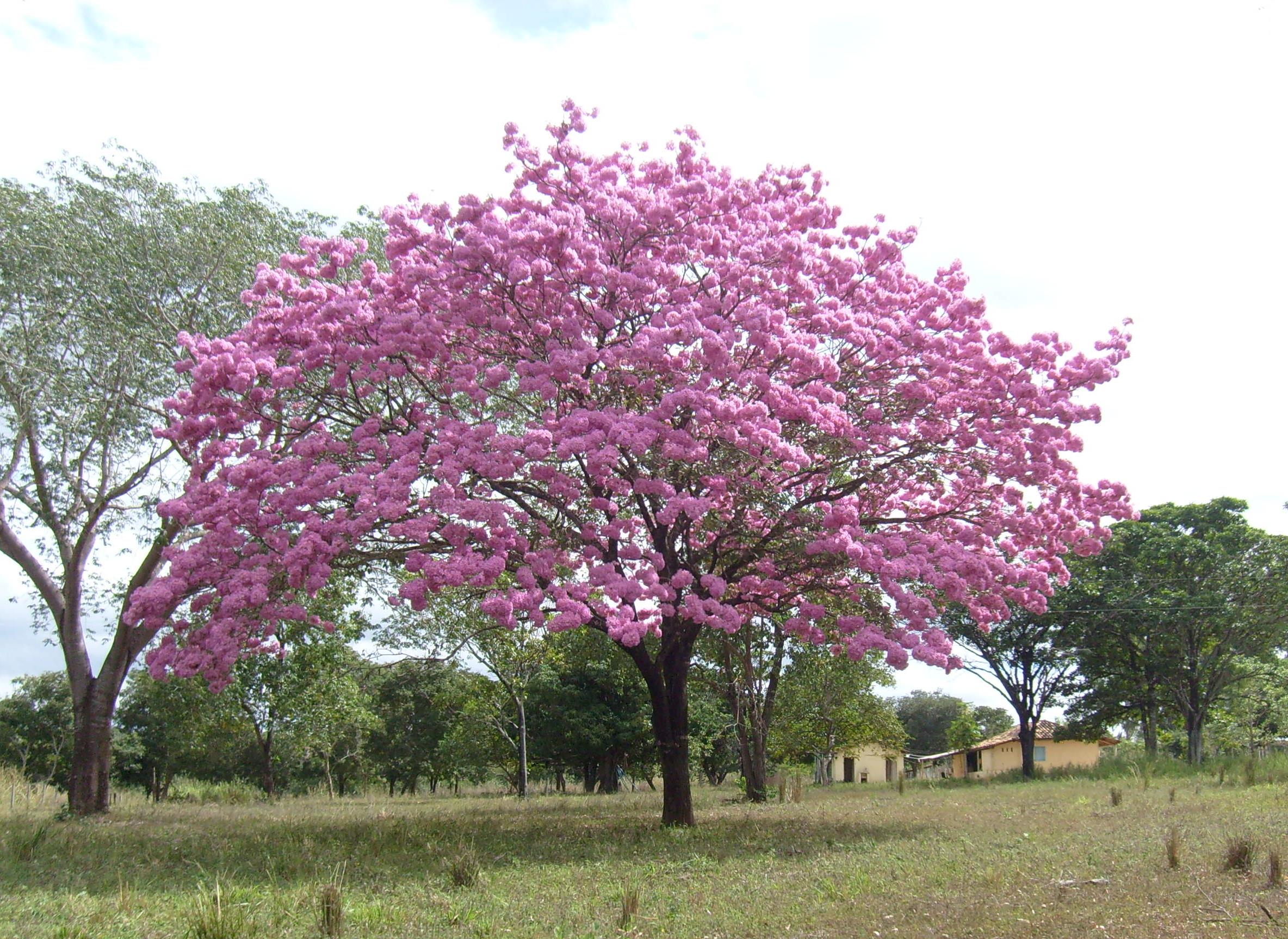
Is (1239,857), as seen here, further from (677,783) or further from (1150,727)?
(1150,727)

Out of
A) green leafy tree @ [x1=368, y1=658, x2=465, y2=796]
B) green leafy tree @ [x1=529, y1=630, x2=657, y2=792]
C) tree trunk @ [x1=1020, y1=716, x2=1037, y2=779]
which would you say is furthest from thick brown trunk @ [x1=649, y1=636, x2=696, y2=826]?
green leafy tree @ [x1=368, y1=658, x2=465, y2=796]

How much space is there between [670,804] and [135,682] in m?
34.6

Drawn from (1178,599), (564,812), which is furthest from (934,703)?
(564,812)

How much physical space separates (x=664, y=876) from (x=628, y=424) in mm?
5199

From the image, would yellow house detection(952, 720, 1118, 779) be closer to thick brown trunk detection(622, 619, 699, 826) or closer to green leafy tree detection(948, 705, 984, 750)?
green leafy tree detection(948, 705, 984, 750)

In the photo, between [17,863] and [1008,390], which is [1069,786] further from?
[17,863]

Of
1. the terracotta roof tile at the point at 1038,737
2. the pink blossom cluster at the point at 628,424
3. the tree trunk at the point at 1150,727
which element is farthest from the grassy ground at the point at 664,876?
the terracotta roof tile at the point at 1038,737

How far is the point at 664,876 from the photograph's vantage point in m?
10.4

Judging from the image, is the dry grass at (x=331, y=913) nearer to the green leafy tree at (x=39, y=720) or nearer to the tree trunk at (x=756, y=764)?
the tree trunk at (x=756, y=764)

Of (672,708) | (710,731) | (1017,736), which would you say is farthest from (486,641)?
(1017,736)

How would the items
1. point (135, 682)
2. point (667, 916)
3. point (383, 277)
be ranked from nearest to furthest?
point (667, 916), point (383, 277), point (135, 682)

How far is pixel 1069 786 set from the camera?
24.9 metres

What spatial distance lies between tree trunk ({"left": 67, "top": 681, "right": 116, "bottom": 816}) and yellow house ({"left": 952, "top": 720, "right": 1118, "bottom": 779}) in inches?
1919

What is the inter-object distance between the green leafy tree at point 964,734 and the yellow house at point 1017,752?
6.04 feet
